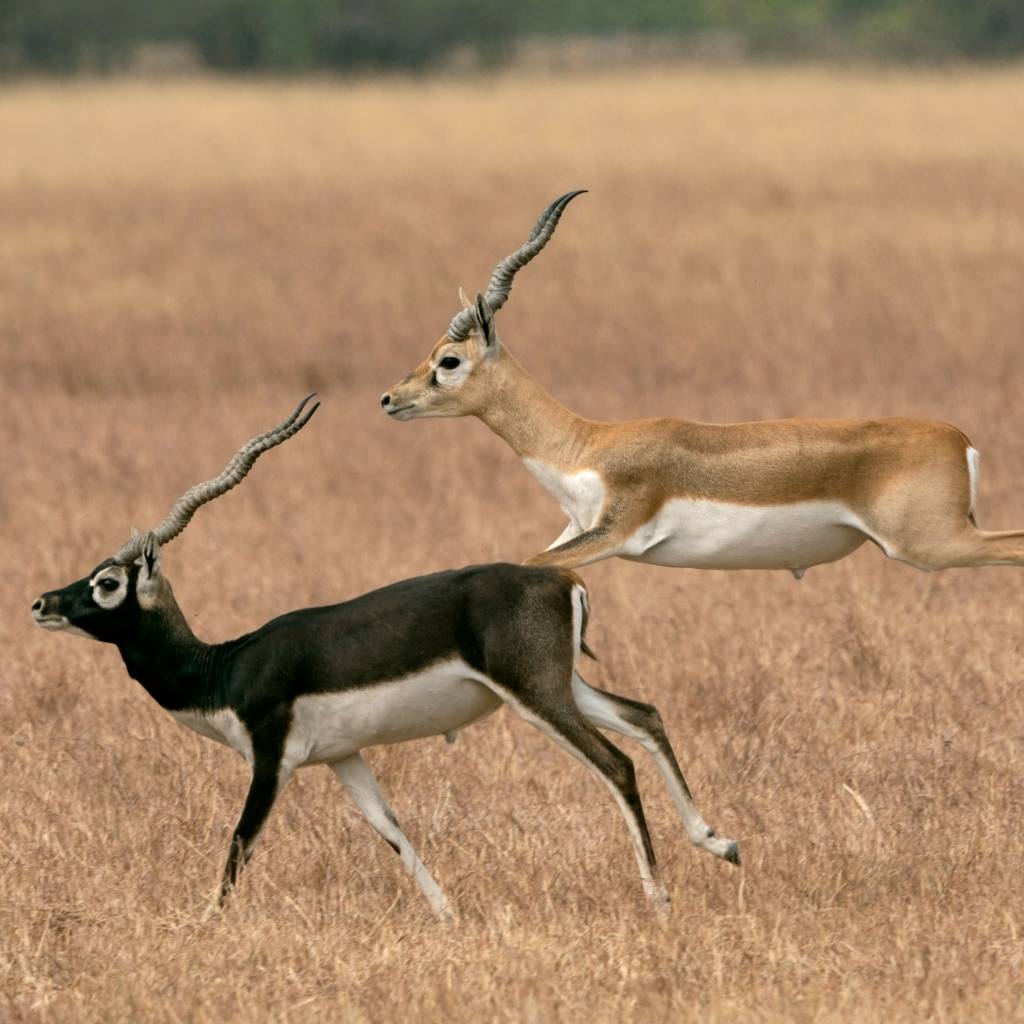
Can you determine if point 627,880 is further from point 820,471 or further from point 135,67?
point 135,67

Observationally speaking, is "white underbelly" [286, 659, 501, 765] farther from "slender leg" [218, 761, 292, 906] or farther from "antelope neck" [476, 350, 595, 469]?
"antelope neck" [476, 350, 595, 469]

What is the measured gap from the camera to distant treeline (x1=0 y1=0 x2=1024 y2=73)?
1791 inches

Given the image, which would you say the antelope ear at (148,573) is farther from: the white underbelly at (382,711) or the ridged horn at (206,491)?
the white underbelly at (382,711)

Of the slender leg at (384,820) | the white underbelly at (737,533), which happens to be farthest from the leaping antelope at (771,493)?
the slender leg at (384,820)

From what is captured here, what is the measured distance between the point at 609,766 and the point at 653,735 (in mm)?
255

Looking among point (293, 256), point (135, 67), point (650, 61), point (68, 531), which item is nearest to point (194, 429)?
point (68, 531)

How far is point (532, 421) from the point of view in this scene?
689 centimetres

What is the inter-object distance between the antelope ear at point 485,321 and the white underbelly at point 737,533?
778 millimetres

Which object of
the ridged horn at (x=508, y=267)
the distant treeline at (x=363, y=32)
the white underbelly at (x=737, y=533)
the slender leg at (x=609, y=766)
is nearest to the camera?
the slender leg at (x=609, y=766)

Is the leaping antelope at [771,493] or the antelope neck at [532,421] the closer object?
the leaping antelope at [771,493]

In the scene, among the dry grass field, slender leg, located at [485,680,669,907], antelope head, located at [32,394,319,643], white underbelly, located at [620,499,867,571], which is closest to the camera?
the dry grass field

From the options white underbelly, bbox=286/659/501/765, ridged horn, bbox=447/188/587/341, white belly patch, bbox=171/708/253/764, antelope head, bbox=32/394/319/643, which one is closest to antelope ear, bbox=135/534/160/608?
antelope head, bbox=32/394/319/643

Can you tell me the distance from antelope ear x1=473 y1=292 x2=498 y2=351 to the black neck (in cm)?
156

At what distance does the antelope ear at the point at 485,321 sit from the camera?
22.2 ft
